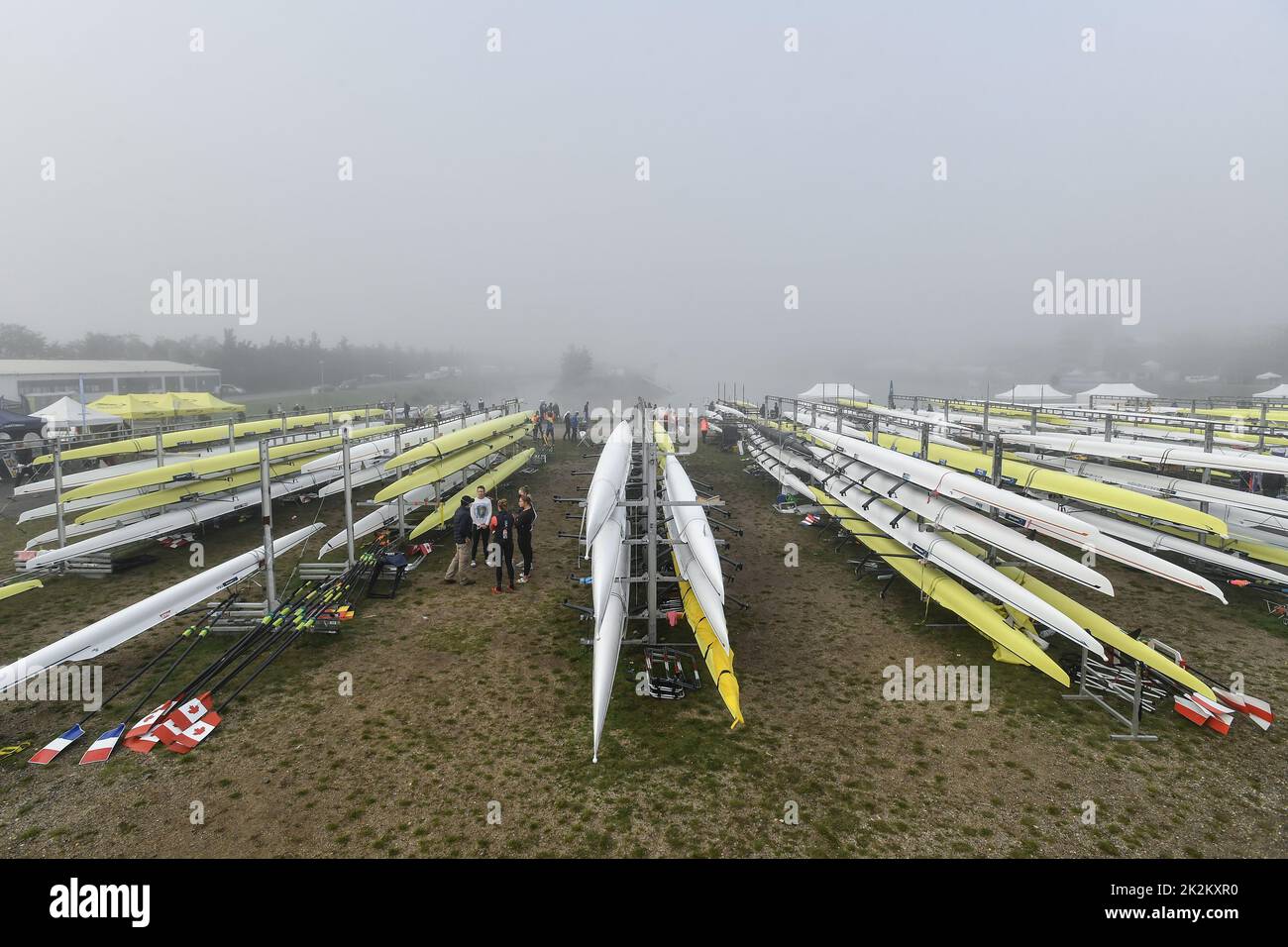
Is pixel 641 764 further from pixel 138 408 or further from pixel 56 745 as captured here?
pixel 138 408

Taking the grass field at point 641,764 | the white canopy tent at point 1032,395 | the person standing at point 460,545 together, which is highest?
the white canopy tent at point 1032,395

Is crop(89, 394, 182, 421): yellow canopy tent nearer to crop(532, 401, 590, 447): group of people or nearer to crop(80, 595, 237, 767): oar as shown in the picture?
crop(532, 401, 590, 447): group of people

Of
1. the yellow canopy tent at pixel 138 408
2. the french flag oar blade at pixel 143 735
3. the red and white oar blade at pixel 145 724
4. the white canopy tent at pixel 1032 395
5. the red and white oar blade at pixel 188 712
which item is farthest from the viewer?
the white canopy tent at pixel 1032 395

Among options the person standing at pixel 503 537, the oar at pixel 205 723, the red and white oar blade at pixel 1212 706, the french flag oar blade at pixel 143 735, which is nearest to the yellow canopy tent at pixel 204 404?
the person standing at pixel 503 537

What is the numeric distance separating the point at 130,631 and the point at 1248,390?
394ft

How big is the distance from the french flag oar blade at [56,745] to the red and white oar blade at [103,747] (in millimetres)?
274

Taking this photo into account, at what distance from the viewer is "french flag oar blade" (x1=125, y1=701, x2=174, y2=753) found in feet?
23.3

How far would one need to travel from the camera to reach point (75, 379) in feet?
165

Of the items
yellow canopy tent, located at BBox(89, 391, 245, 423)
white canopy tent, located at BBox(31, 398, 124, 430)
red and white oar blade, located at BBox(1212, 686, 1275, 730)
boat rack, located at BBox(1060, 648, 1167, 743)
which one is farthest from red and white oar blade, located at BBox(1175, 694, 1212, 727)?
white canopy tent, located at BBox(31, 398, 124, 430)

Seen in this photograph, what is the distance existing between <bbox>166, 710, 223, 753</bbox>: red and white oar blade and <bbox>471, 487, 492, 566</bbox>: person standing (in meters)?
6.19

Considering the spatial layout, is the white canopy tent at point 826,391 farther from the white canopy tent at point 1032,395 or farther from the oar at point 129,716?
the oar at point 129,716

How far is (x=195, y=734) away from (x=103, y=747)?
35.1 inches

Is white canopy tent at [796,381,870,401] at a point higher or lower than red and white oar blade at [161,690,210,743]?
higher

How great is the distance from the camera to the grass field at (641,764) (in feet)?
19.2
